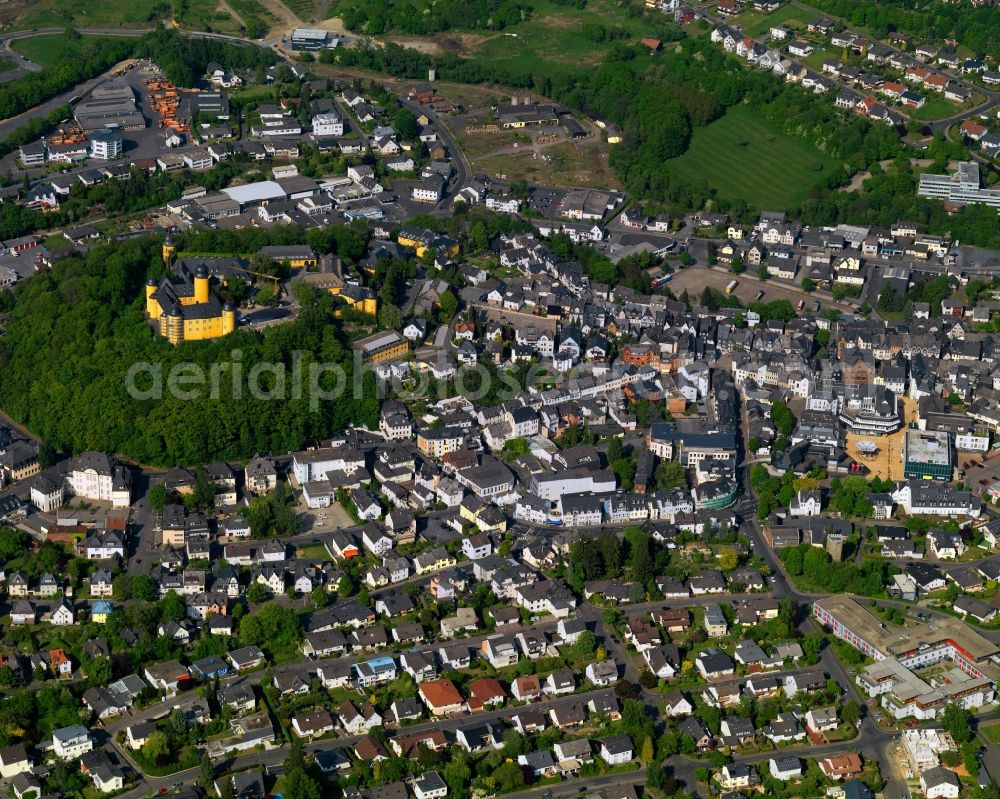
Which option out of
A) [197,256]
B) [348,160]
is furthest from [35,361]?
[348,160]

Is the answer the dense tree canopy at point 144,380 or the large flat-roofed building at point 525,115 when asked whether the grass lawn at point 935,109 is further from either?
the dense tree canopy at point 144,380

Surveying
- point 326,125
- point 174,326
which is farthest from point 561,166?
point 174,326

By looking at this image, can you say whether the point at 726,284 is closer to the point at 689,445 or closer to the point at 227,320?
the point at 689,445

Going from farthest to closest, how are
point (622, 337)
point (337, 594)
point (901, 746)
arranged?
point (622, 337)
point (337, 594)
point (901, 746)

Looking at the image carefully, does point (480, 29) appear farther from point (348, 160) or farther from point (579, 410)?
point (579, 410)

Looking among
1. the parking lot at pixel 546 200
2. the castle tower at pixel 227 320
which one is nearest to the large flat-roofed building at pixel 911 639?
the castle tower at pixel 227 320
